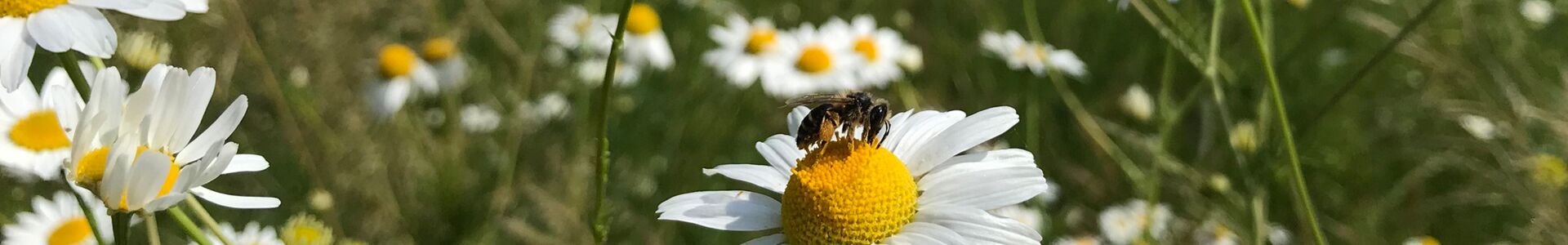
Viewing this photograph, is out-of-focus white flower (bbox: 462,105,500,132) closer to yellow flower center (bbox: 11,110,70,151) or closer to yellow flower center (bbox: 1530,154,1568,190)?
yellow flower center (bbox: 11,110,70,151)

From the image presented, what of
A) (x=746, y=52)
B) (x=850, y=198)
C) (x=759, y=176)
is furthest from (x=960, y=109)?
(x=850, y=198)

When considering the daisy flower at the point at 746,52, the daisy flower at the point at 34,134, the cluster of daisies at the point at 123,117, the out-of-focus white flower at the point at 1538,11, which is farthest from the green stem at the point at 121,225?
the out-of-focus white flower at the point at 1538,11

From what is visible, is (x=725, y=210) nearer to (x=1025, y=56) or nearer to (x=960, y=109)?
(x=1025, y=56)

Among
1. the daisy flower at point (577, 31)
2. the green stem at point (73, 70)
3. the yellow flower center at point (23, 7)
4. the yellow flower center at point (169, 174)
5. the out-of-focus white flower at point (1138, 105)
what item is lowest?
the yellow flower center at point (169, 174)

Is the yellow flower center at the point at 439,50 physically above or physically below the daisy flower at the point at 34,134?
above

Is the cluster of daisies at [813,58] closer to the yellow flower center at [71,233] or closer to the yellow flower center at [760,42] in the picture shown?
the yellow flower center at [760,42]
